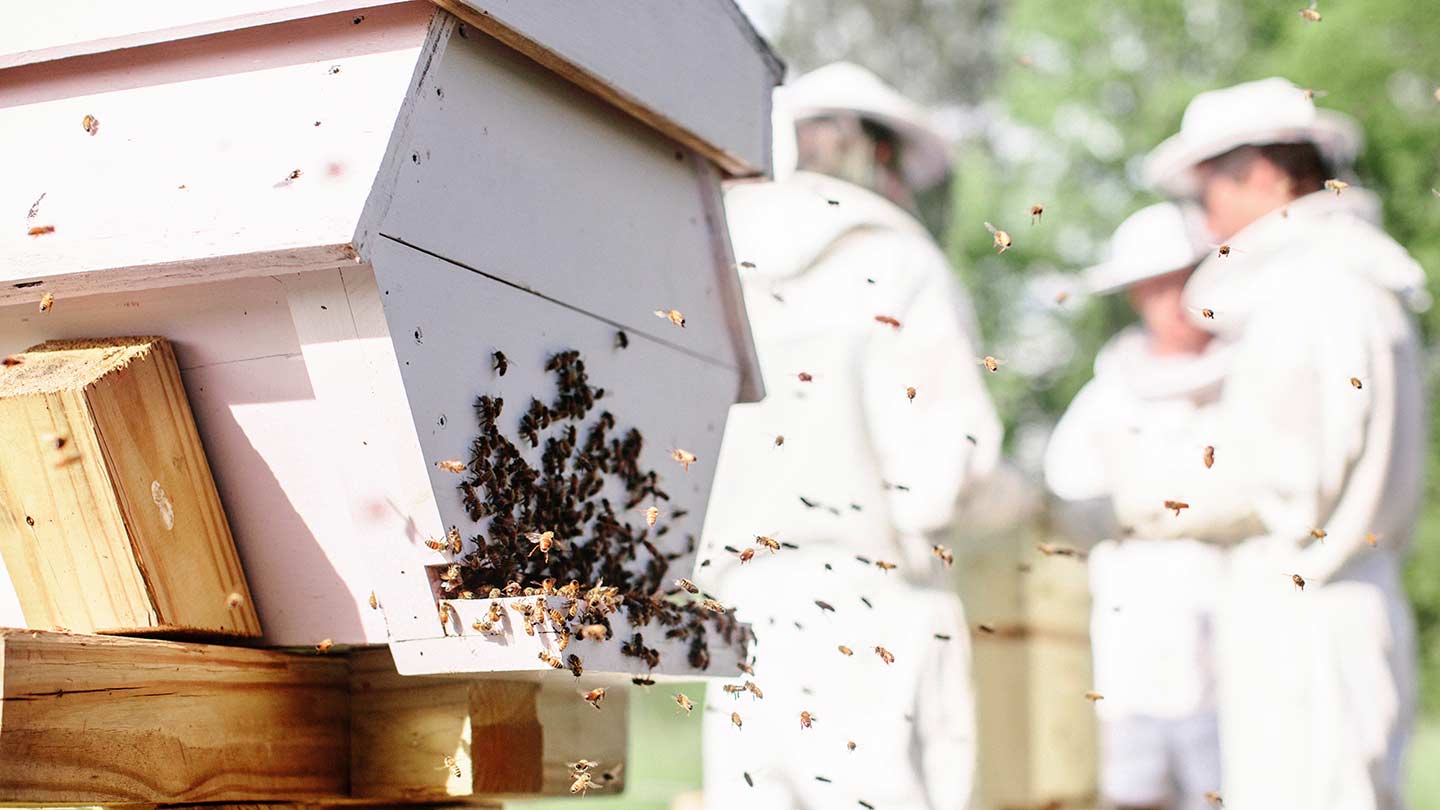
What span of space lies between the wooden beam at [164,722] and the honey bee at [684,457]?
0.59 m

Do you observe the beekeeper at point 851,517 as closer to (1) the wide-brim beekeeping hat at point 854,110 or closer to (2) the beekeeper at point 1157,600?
(1) the wide-brim beekeeping hat at point 854,110

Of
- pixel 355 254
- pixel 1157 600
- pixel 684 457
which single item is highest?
pixel 355 254

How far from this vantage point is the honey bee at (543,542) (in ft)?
5.89

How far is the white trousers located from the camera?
3996 mm

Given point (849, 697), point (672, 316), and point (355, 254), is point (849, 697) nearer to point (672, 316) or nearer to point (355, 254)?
point (672, 316)

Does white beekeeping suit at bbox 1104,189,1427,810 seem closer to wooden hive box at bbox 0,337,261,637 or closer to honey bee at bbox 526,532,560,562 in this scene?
honey bee at bbox 526,532,560,562

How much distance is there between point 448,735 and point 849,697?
88.0 inches

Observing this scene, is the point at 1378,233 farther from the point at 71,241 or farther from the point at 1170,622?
the point at 71,241

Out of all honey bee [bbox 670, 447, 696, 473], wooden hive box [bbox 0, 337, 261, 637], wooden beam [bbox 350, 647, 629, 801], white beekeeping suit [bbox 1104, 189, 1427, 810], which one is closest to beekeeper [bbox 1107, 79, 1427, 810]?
white beekeeping suit [bbox 1104, 189, 1427, 810]

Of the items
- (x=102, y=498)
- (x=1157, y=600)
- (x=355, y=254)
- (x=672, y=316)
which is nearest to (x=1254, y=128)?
(x=1157, y=600)

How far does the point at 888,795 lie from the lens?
156 inches

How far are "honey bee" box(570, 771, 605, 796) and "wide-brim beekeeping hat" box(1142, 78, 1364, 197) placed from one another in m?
3.23

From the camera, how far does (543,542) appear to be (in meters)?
1.79

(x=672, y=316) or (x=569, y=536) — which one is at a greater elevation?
(x=672, y=316)
